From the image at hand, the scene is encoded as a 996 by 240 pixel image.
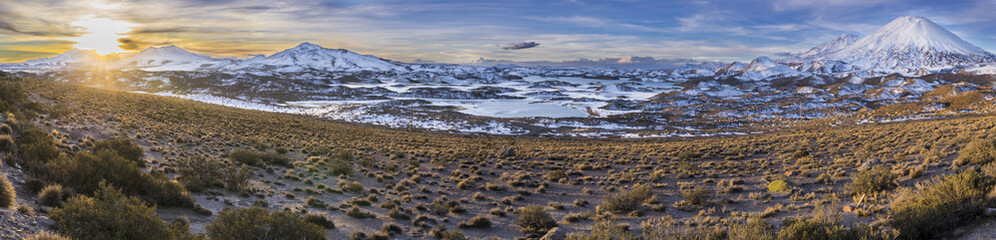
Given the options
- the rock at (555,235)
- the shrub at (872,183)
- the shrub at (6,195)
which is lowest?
the rock at (555,235)

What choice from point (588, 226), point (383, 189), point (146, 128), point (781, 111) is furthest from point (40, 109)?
point (781, 111)

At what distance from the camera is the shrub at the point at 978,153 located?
10898 millimetres

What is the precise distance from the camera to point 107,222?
16.9ft

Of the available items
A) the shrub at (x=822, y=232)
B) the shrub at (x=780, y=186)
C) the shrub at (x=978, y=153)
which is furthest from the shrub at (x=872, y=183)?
the shrub at (x=822, y=232)

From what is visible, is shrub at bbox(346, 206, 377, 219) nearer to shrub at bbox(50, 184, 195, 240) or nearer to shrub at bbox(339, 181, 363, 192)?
shrub at bbox(339, 181, 363, 192)

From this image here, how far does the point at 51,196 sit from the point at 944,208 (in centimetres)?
1381

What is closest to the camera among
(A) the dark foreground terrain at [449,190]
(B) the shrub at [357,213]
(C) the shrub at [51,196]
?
(A) the dark foreground terrain at [449,190]

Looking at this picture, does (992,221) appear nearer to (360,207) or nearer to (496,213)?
(496,213)

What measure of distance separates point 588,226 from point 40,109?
21661mm

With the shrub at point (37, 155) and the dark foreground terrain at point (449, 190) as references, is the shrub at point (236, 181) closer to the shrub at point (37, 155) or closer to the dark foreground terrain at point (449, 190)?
the dark foreground terrain at point (449, 190)

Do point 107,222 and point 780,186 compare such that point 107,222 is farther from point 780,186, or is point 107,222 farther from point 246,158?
point 780,186

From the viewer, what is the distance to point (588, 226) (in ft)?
34.9

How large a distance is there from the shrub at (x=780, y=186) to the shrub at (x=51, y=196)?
641 inches

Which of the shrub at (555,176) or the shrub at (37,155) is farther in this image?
the shrub at (555,176)
